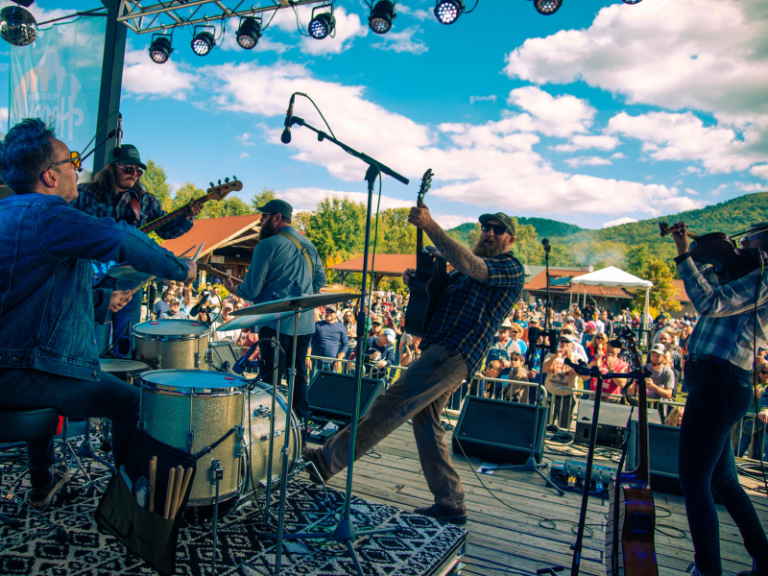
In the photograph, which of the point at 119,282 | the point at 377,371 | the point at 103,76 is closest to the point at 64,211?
the point at 119,282

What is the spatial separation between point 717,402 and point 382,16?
6758 mm

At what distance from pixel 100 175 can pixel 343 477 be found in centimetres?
306

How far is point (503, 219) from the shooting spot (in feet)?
10.3

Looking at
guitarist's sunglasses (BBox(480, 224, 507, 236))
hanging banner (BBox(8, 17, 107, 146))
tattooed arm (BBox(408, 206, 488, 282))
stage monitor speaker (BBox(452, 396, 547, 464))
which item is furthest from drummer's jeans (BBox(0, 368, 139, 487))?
hanging banner (BBox(8, 17, 107, 146))

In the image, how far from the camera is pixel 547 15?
6.20 metres

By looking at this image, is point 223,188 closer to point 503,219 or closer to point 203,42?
point 503,219

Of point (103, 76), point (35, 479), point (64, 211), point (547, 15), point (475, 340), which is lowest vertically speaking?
point (35, 479)

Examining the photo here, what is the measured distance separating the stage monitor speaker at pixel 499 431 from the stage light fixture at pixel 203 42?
7.55 m

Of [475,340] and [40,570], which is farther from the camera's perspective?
[475,340]

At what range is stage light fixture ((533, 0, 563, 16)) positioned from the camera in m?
6.07

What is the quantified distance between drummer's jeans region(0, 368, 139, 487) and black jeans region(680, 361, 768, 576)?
9.05ft

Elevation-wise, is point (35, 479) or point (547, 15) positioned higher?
point (547, 15)

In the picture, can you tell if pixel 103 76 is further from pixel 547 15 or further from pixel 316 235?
pixel 316 235

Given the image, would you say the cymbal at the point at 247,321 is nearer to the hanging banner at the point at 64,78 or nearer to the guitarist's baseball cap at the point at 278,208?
the guitarist's baseball cap at the point at 278,208
